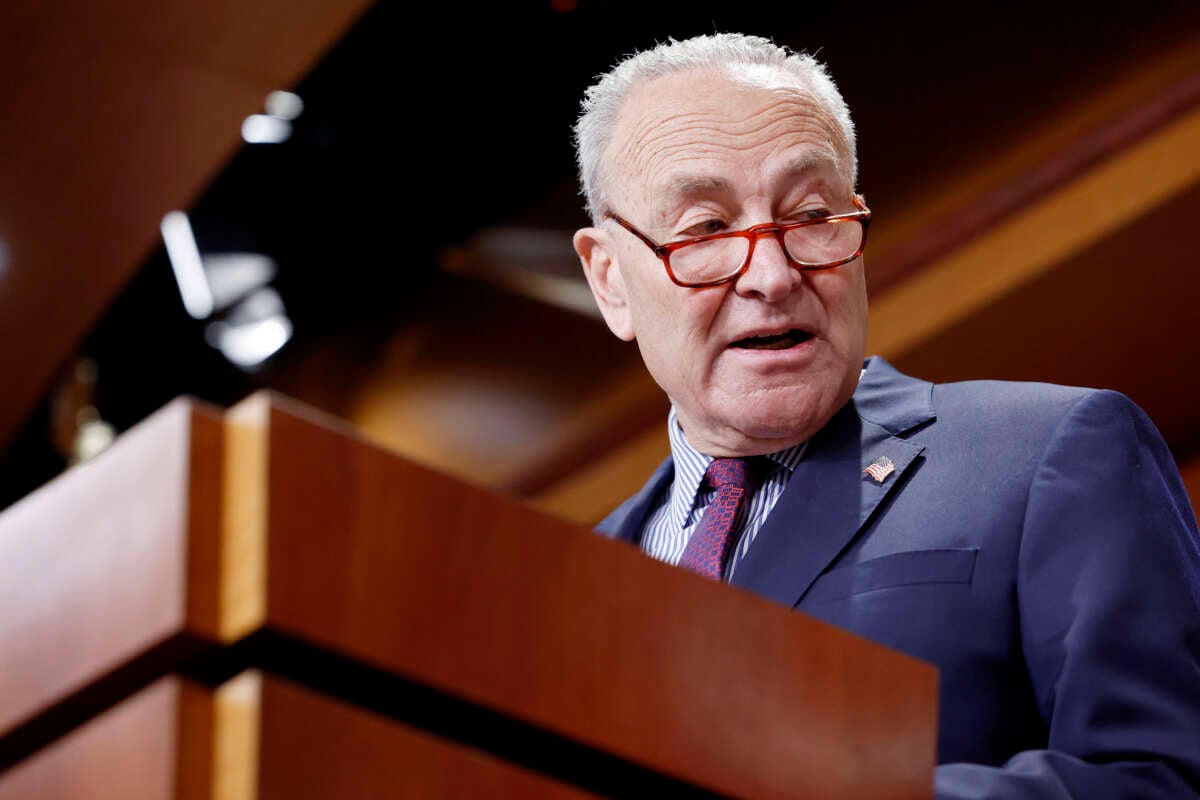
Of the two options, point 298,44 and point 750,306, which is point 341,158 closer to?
point 298,44

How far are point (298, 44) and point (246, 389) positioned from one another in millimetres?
2396

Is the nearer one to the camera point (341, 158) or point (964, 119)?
point (964, 119)

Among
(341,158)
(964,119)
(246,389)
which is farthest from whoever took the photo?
(246,389)

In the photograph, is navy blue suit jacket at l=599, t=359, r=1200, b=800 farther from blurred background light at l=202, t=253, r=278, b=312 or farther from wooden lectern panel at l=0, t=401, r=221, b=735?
blurred background light at l=202, t=253, r=278, b=312

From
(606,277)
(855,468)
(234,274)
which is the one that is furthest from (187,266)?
(855,468)

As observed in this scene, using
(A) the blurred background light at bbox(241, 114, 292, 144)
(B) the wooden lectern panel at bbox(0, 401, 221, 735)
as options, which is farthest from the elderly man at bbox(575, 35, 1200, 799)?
(A) the blurred background light at bbox(241, 114, 292, 144)

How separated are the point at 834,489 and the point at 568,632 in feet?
2.35

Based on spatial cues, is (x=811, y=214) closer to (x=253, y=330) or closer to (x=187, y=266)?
(x=187, y=266)

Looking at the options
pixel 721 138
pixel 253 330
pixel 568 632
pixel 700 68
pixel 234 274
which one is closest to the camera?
pixel 568 632

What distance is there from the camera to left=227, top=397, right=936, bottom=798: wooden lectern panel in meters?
0.68

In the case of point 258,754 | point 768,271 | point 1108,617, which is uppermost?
point 768,271

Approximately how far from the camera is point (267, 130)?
4.23 metres

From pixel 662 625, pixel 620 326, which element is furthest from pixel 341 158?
pixel 662 625

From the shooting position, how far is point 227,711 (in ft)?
2.13
